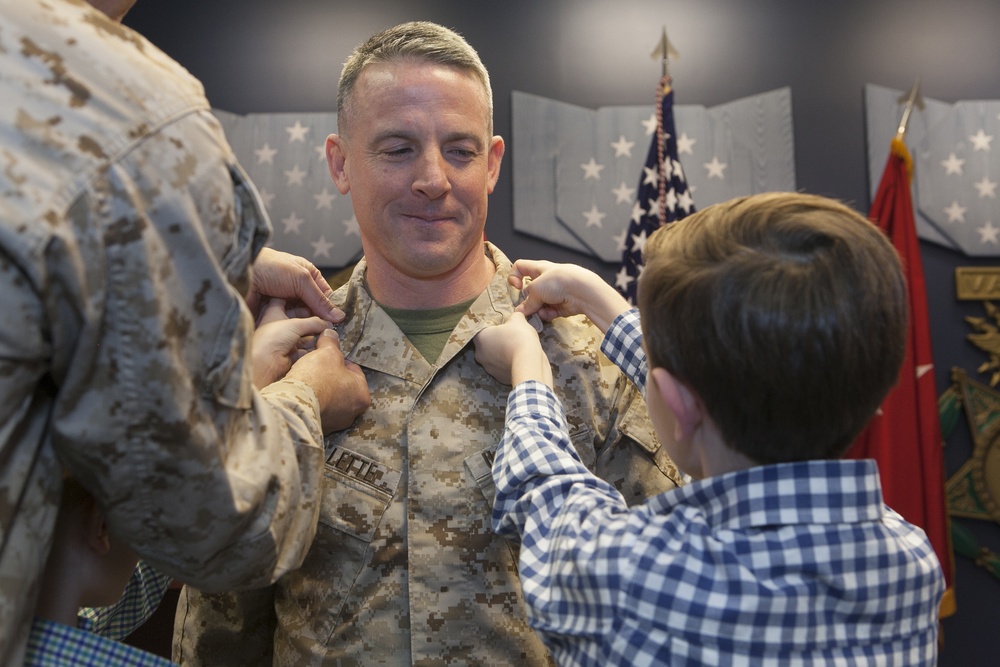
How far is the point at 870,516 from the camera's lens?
978 millimetres

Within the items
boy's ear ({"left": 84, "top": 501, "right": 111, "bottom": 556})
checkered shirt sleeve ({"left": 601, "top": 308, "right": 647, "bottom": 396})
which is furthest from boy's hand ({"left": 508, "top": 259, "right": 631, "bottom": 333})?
boy's ear ({"left": 84, "top": 501, "right": 111, "bottom": 556})

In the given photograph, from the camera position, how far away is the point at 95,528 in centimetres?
94

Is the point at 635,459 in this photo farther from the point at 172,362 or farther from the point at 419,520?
the point at 172,362

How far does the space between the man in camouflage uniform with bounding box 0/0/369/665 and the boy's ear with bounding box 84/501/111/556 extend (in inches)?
3.7

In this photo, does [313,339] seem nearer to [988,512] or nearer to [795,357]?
[795,357]

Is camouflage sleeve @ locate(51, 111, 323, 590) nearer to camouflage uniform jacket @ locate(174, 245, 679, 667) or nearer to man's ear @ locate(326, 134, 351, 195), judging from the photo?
camouflage uniform jacket @ locate(174, 245, 679, 667)

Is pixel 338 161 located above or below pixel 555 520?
above

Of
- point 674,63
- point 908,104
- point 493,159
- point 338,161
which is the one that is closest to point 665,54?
point 674,63

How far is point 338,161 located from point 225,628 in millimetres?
901

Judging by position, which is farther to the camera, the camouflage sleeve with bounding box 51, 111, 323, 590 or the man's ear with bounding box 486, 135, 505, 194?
the man's ear with bounding box 486, 135, 505, 194

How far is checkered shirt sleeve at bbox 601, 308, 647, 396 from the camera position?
4.48ft

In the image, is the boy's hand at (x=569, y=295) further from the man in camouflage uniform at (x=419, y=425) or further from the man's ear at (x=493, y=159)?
the man's ear at (x=493, y=159)

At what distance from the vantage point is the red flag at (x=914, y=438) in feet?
11.2

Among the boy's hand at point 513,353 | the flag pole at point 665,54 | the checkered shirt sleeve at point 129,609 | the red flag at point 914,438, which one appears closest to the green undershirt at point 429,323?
the boy's hand at point 513,353
